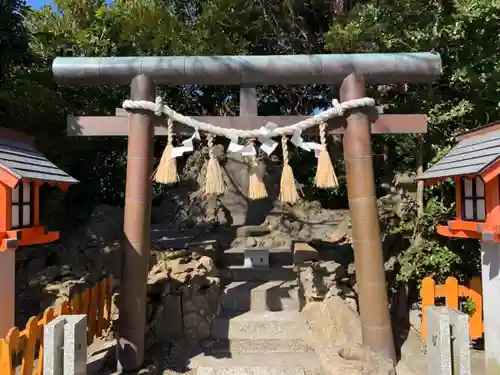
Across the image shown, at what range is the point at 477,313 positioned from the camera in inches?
222

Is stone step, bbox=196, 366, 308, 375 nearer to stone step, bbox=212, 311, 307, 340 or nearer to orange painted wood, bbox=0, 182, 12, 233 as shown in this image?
stone step, bbox=212, 311, 307, 340

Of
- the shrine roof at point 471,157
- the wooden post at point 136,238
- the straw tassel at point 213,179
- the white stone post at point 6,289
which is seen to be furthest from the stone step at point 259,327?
the shrine roof at point 471,157

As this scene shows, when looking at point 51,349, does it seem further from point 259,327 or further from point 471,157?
point 471,157

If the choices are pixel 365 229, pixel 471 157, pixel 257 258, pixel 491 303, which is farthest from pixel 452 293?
pixel 257 258

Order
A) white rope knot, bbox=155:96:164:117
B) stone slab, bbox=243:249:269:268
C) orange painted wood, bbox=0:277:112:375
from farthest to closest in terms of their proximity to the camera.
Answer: stone slab, bbox=243:249:269:268, white rope knot, bbox=155:96:164:117, orange painted wood, bbox=0:277:112:375


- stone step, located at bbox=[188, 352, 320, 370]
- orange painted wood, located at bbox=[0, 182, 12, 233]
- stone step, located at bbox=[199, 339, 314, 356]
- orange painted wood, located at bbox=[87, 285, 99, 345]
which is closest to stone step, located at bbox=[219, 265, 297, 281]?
stone step, located at bbox=[199, 339, 314, 356]

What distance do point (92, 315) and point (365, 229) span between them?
14.0ft

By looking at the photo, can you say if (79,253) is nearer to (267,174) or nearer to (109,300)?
(109,300)

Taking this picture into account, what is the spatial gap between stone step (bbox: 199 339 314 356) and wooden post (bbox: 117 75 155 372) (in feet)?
3.77

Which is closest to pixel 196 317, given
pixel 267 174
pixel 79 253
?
pixel 79 253

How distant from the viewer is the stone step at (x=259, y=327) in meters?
6.25

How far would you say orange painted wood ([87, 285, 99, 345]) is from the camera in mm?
5859

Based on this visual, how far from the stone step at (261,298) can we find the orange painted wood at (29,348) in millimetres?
3661

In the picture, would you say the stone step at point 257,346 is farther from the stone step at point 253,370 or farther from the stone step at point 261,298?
the stone step at point 261,298
